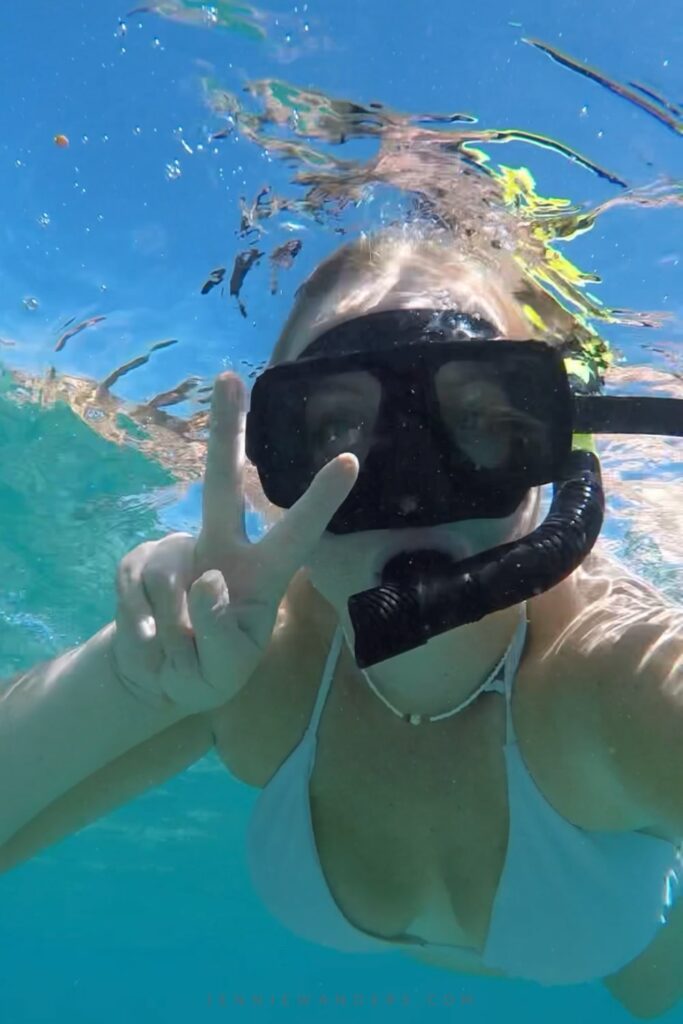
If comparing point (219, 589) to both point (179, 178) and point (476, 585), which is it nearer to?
point (476, 585)

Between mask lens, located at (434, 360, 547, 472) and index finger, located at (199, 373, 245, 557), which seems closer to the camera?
index finger, located at (199, 373, 245, 557)

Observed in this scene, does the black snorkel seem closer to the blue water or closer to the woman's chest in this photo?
the woman's chest

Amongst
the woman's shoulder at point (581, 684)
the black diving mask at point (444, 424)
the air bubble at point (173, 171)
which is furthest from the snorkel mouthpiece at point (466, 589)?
the air bubble at point (173, 171)

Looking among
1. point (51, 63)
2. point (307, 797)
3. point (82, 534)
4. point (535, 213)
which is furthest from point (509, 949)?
point (82, 534)

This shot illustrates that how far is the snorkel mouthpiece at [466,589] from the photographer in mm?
2520

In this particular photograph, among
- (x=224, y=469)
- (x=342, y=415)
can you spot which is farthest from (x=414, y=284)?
(x=224, y=469)

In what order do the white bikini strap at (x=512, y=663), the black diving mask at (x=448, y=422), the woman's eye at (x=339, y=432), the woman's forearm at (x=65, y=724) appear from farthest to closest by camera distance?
the white bikini strap at (x=512, y=663), the woman's forearm at (x=65, y=724), the woman's eye at (x=339, y=432), the black diving mask at (x=448, y=422)

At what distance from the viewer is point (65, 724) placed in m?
3.41

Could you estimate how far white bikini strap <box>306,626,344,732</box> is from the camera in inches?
158

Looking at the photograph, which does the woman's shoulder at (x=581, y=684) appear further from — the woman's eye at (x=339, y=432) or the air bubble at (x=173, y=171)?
the air bubble at (x=173, y=171)

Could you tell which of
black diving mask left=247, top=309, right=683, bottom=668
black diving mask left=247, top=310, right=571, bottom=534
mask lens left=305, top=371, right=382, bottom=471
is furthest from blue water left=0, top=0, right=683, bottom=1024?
mask lens left=305, top=371, right=382, bottom=471

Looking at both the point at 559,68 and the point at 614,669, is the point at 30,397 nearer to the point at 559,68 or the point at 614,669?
the point at 559,68

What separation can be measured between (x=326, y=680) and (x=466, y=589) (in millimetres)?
1637

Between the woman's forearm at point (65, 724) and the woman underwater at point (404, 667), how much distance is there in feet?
0.04
